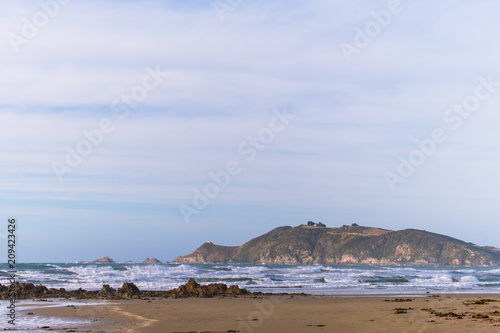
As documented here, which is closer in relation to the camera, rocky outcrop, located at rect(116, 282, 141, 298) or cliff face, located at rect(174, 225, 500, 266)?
rocky outcrop, located at rect(116, 282, 141, 298)

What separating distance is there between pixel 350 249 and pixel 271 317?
13377 centimetres

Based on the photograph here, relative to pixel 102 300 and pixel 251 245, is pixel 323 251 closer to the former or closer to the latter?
pixel 251 245

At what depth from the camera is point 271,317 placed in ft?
60.3

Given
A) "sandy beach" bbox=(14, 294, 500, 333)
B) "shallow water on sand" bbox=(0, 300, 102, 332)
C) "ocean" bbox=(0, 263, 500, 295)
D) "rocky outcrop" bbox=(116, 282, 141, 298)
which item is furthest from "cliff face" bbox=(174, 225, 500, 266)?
"shallow water on sand" bbox=(0, 300, 102, 332)

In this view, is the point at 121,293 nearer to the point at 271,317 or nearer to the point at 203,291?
the point at 203,291

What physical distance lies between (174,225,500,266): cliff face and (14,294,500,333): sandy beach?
121 metres

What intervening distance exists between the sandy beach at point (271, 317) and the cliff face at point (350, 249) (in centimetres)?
12140

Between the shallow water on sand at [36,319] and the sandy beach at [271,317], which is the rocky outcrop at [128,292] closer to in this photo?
the sandy beach at [271,317]

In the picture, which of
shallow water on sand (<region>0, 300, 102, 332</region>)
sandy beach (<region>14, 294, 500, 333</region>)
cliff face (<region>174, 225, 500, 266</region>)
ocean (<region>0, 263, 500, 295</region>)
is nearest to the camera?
sandy beach (<region>14, 294, 500, 333</region>)

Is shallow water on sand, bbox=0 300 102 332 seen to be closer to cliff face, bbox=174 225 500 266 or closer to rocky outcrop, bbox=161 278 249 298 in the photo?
rocky outcrop, bbox=161 278 249 298

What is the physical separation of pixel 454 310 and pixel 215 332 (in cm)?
1005

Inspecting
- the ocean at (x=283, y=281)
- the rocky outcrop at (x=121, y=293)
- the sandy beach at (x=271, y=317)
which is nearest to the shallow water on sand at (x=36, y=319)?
the sandy beach at (x=271, y=317)

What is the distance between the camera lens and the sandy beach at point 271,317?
15.4 m

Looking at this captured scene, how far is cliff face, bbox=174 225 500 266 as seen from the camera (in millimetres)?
140500
